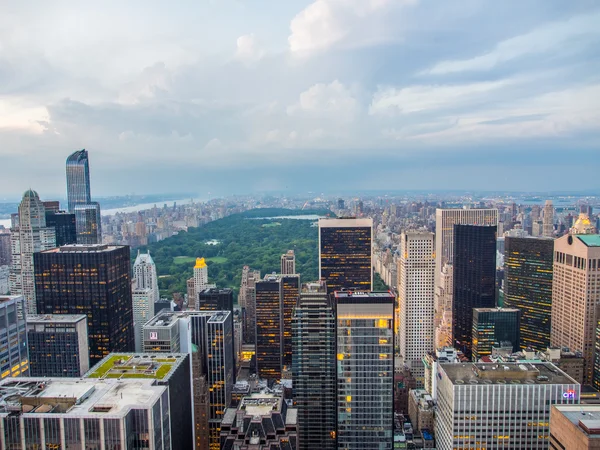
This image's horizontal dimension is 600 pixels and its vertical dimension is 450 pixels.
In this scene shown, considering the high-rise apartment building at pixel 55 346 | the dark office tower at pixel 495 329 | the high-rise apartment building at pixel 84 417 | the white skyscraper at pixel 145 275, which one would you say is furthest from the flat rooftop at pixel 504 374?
the white skyscraper at pixel 145 275

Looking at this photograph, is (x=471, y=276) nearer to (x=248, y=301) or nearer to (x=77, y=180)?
(x=248, y=301)

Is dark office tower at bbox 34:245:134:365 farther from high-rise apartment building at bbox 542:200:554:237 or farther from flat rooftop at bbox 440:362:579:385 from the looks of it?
high-rise apartment building at bbox 542:200:554:237

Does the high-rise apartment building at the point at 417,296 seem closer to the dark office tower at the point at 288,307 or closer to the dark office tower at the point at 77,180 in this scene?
the dark office tower at the point at 288,307

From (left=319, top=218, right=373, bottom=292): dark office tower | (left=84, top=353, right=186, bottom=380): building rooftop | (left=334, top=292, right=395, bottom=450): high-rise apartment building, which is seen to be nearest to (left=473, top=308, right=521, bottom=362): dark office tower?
(left=319, top=218, right=373, bottom=292): dark office tower

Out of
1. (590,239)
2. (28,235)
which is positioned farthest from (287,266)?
(590,239)

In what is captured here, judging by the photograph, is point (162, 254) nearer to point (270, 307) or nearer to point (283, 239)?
point (283, 239)

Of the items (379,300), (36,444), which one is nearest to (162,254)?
(379,300)
